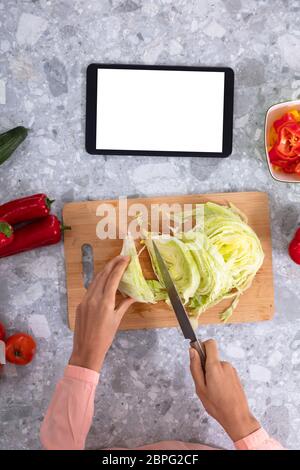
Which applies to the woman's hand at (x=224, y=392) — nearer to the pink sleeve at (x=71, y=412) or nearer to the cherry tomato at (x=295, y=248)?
the pink sleeve at (x=71, y=412)

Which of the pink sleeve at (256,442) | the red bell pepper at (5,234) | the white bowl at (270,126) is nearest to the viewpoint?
the pink sleeve at (256,442)

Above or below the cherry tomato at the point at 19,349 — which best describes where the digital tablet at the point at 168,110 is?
above

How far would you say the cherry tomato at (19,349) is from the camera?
205cm

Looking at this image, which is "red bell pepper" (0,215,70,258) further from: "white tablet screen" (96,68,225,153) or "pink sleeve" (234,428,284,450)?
"pink sleeve" (234,428,284,450)

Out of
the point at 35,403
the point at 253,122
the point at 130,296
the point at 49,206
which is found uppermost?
the point at 253,122

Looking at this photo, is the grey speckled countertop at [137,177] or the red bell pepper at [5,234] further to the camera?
the grey speckled countertop at [137,177]

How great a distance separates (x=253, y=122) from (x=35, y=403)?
4.57 ft

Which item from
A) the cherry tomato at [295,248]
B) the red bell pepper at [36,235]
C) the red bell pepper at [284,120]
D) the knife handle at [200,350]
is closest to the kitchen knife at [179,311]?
the knife handle at [200,350]

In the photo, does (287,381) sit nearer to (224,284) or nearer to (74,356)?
(224,284)

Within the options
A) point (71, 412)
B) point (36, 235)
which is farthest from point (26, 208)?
point (71, 412)

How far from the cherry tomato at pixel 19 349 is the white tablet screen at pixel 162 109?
795 millimetres

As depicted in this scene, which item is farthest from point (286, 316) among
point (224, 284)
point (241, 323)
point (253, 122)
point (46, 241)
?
point (46, 241)

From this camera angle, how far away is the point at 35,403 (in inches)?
83.7

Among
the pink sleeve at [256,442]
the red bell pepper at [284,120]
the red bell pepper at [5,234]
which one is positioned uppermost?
the red bell pepper at [284,120]
